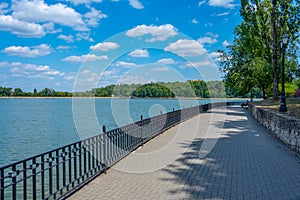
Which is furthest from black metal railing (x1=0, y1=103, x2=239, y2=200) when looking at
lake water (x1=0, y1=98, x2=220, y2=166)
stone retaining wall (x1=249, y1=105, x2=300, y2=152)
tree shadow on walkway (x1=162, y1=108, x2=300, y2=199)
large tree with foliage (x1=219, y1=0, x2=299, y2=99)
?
large tree with foliage (x1=219, y1=0, x2=299, y2=99)

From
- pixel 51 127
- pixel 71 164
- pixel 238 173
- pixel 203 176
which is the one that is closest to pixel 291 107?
pixel 238 173

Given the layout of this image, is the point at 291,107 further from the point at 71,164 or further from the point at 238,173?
the point at 71,164

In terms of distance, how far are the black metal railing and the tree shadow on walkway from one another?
164 centimetres

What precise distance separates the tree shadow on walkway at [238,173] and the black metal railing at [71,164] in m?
1.64

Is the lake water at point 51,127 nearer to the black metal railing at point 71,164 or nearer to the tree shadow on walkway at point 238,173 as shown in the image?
the black metal railing at point 71,164

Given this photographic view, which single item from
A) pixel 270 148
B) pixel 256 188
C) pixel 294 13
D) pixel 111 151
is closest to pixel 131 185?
pixel 111 151

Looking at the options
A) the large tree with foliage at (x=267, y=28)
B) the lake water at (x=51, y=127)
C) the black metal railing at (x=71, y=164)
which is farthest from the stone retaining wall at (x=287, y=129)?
the large tree with foliage at (x=267, y=28)

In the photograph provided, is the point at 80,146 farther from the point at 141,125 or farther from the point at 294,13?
the point at 294,13

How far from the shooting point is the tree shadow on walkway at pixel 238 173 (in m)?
5.64

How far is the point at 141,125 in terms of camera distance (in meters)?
10.9

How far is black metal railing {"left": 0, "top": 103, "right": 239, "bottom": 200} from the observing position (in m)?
4.48

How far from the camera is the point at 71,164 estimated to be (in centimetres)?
883

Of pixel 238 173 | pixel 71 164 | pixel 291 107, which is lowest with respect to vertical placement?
pixel 71 164

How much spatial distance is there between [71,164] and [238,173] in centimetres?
478
